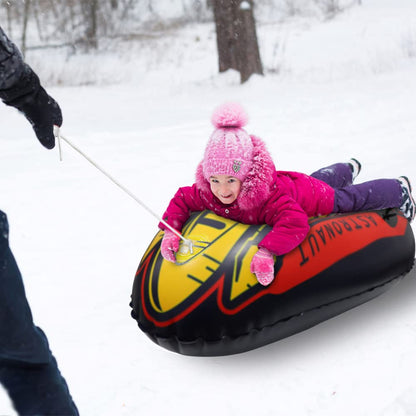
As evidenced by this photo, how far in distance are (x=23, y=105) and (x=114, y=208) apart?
303 cm

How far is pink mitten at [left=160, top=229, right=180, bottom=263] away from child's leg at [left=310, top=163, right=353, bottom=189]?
1.42 m

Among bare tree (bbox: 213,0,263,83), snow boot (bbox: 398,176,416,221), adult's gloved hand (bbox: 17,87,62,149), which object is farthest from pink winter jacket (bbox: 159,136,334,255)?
bare tree (bbox: 213,0,263,83)

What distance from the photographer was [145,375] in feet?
9.53

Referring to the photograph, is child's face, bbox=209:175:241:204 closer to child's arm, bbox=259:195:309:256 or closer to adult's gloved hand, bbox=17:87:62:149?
child's arm, bbox=259:195:309:256

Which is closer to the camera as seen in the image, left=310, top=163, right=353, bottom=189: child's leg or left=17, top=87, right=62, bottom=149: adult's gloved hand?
left=17, top=87, right=62, bottom=149: adult's gloved hand

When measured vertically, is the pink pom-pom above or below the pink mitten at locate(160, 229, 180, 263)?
above

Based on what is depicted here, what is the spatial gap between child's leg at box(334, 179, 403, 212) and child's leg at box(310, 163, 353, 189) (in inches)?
18.9

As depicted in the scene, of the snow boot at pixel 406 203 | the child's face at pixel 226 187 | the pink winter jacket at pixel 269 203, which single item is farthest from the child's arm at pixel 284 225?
the snow boot at pixel 406 203

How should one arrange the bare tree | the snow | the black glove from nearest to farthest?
the black glove → the snow → the bare tree

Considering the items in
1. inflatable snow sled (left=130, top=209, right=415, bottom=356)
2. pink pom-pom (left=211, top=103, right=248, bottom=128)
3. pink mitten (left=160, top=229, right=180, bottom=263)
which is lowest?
inflatable snow sled (left=130, top=209, right=415, bottom=356)

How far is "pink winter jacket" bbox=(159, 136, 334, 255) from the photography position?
2.88 meters

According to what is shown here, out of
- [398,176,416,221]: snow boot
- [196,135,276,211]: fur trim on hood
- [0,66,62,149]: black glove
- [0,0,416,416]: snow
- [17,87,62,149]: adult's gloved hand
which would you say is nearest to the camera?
[0,66,62,149]: black glove

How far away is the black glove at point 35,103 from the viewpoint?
218cm

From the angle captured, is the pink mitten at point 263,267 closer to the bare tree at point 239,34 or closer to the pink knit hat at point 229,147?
the pink knit hat at point 229,147
